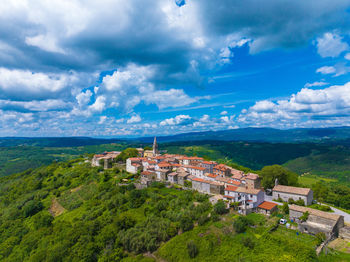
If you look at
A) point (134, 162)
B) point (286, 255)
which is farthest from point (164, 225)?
point (134, 162)

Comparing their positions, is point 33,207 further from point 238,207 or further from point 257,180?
point 257,180

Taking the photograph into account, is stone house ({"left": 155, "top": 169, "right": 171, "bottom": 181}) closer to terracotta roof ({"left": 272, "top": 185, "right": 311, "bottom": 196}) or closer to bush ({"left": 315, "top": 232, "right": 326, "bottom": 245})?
terracotta roof ({"left": 272, "top": 185, "right": 311, "bottom": 196})

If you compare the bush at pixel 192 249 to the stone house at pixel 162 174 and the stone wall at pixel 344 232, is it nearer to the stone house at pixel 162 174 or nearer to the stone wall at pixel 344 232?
the stone wall at pixel 344 232

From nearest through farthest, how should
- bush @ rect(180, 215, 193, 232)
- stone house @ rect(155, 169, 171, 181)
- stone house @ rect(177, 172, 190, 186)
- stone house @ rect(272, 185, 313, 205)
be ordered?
1. bush @ rect(180, 215, 193, 232)
2. stone house @ rect(272, 185, 313, 205)
3. stone house @ rect(177, 172, 190, 186)
4. stone house @ rect(155, 169, 171, 181)

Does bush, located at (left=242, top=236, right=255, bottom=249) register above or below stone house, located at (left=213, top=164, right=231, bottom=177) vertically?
below

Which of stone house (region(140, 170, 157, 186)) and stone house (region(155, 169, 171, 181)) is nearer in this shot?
stone house (region(140, 170, 157, 186))

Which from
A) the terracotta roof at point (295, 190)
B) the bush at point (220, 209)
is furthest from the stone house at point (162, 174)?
the terracotta roof at point (295, 190)

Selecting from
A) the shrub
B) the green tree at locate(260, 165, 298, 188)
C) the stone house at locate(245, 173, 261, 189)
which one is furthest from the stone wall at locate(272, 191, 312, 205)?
the shrub
